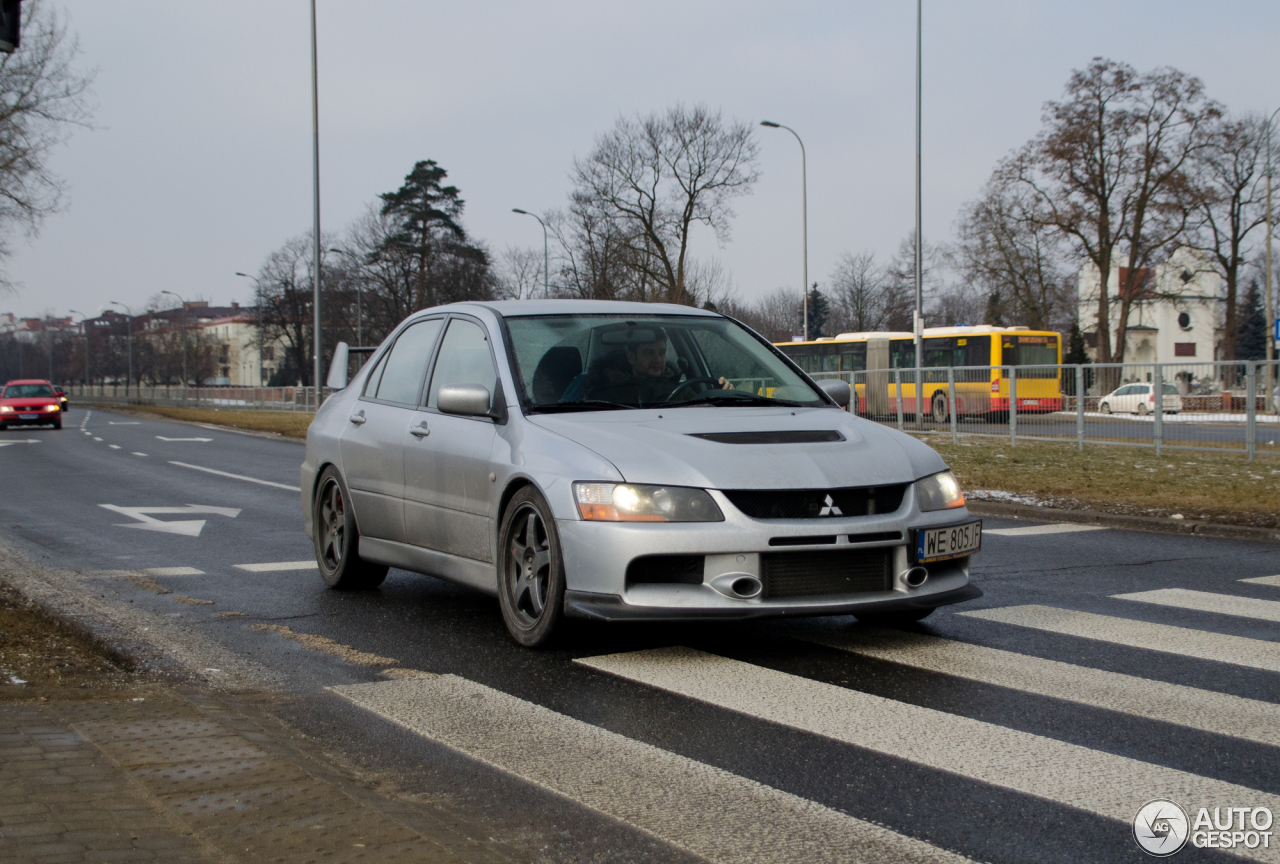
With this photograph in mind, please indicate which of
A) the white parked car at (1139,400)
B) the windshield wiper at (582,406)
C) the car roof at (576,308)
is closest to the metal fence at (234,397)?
the white parked car at (1139,400)

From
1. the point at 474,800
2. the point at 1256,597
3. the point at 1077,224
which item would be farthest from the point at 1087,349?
the point at 474,800

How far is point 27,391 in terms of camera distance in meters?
40.3

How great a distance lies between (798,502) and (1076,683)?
134cm

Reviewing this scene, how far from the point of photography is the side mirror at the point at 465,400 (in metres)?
5.96

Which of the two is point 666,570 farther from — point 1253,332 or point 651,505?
point 1253,332

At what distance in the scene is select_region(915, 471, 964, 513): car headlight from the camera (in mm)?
5566

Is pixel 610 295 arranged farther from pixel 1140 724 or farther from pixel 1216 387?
pixel 1140 724

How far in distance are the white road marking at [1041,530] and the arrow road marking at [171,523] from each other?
6.93 meters

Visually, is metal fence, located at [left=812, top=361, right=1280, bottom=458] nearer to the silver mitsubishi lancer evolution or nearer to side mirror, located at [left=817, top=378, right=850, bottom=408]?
side mirror, located at [left=817, top=378, right=850, bottom=408]

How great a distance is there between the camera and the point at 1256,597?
24.2ft

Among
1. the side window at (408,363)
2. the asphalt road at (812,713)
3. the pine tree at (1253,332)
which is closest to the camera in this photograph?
the asphalt road at (812,713)

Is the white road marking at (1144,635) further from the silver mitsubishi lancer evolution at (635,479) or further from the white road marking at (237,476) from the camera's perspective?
the white road marking at (237,476)

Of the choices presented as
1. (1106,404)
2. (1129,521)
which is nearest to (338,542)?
(1129,521)

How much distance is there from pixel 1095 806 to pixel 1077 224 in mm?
49327
